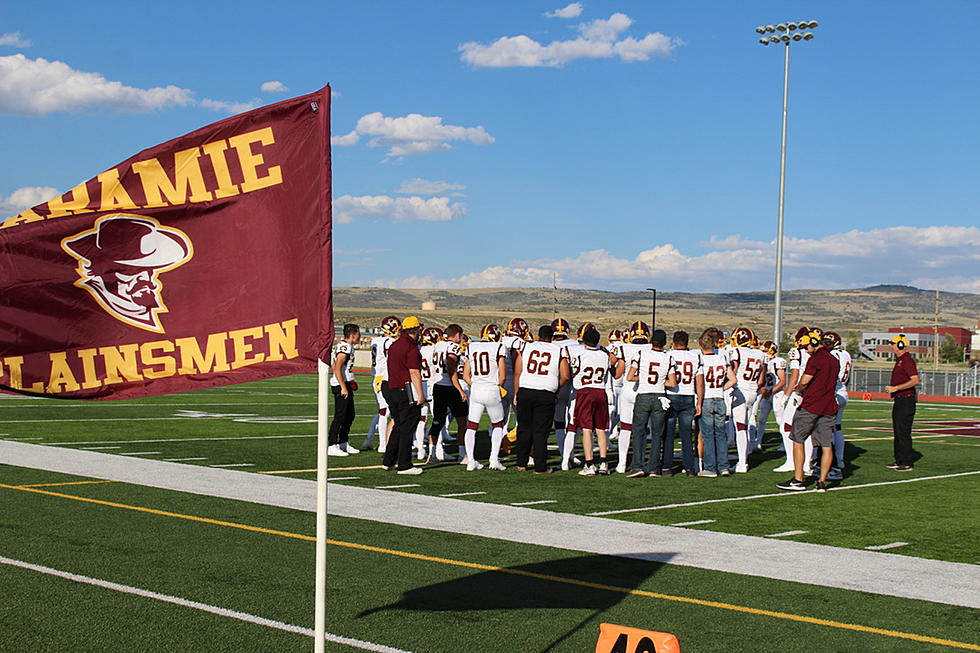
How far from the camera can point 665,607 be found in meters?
6.50

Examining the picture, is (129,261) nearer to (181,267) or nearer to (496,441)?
(181,267)

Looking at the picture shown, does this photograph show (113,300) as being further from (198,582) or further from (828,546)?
(828,546)

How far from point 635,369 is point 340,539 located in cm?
577

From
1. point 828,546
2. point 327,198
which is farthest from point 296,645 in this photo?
point 828,546

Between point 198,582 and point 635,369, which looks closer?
point 198,582

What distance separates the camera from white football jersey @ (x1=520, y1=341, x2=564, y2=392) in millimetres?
13000

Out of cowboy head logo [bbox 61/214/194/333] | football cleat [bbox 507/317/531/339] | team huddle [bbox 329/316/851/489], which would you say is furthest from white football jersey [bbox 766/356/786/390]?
cowboy head logo [bbox 61/214/194/333]

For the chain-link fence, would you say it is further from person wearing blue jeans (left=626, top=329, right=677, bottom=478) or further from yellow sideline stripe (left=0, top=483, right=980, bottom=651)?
yellow sideline stripe (left=0, top=483, right=980, bottom=651)

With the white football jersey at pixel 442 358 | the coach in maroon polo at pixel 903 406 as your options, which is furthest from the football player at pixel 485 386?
the coach in maroon polo at pixel 903 406

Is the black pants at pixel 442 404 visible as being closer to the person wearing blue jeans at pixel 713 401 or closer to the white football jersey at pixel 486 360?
the white football jersey at pixel 486 360

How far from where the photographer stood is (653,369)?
12.9 metres

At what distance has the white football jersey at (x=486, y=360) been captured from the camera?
43.4 ft

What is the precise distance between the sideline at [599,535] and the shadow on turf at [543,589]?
514mm

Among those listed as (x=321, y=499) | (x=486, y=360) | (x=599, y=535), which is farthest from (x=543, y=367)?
(x=321, y=499)
